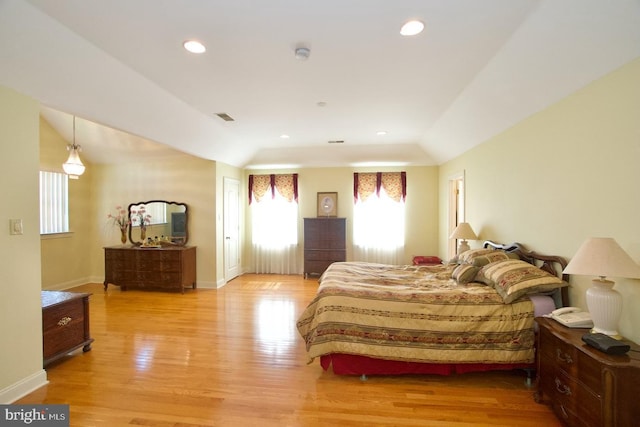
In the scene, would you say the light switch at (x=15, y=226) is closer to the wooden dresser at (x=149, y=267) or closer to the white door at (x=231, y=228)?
the wooden dresser at (x=149, y=267)

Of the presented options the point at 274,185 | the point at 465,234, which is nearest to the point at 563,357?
the point at 465,234

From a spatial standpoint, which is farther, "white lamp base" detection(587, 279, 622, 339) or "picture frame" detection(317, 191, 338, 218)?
"picture frame" detection(317, 191, 338, 218)

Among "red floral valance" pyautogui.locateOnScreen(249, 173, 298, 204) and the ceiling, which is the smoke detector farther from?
"red floral valance" pyautogui.locateOnScreen(249, 173, 298, 204)

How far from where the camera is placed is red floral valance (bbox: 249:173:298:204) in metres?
Answer: 6.57

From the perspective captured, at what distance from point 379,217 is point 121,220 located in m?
5.30

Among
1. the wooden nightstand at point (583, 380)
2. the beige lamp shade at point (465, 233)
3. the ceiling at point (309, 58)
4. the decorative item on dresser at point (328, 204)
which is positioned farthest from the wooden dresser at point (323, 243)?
the wooden nightstand at point (583, 380)

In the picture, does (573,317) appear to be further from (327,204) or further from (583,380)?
(327,204)

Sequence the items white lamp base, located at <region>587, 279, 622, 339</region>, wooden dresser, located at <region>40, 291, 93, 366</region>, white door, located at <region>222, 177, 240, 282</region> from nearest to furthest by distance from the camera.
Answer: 1. white lamp base, located at <region>587, 279, 622, 339</region>
2. wooden dresser, located at <region>40, 291, 93, 366</region>
3. white door, located at <region>222, 177, 240, 282</region>

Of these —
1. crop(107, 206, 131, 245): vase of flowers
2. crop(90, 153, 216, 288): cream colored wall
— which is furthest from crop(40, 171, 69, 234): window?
crop(107, 206, 131, 245): vase of flowers

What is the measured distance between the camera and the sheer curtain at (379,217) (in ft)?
20.7

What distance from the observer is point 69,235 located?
5562mm

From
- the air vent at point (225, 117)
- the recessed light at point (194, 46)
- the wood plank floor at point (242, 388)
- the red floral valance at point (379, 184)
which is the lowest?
the wood plank floor at point (242, 388)

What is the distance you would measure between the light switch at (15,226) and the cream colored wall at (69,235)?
11.9 feet

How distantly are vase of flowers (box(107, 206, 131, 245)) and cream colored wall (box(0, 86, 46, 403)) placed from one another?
3.45 m
